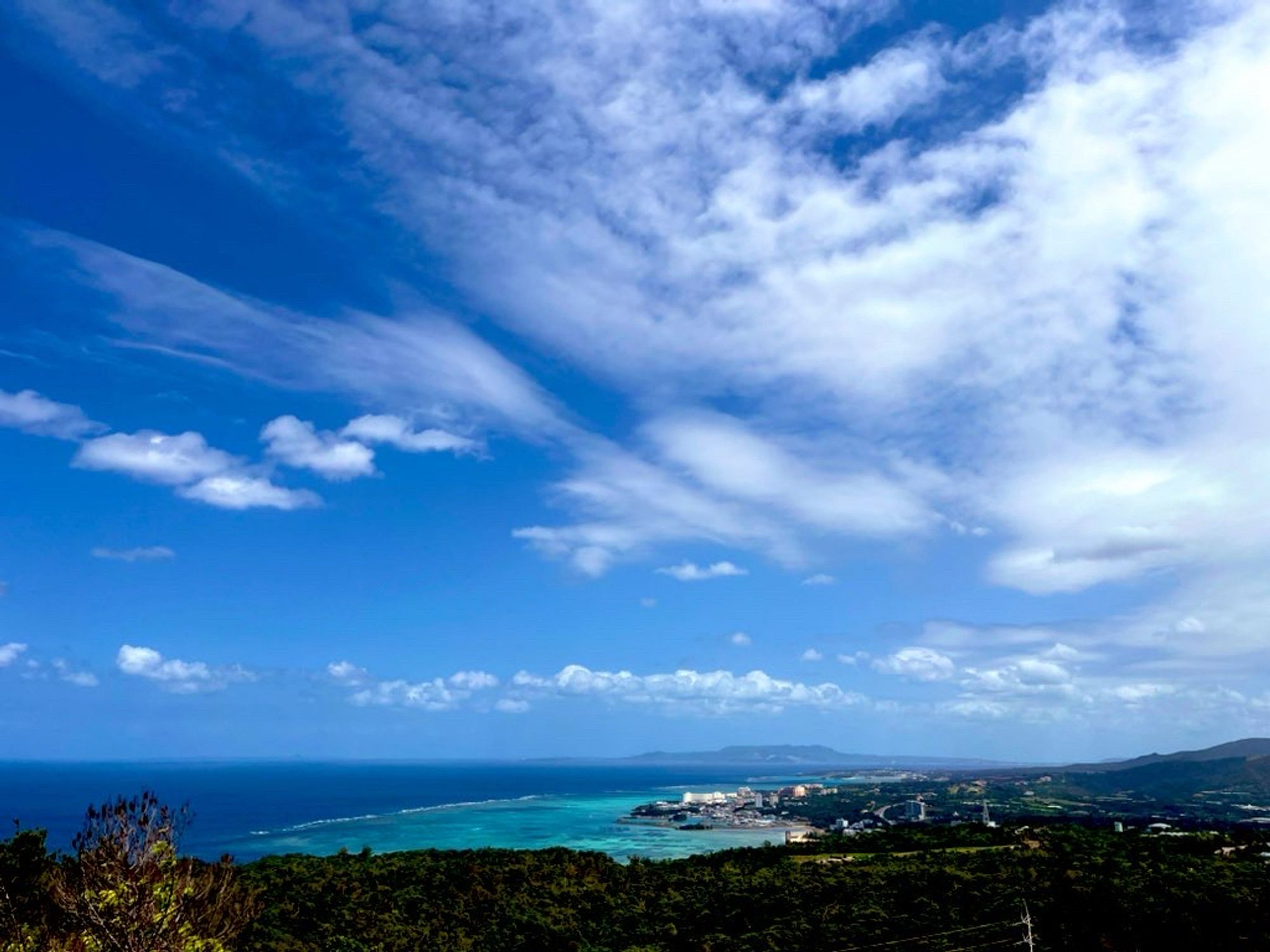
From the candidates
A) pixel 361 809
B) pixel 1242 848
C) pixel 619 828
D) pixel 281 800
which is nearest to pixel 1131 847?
pixel 1242 848

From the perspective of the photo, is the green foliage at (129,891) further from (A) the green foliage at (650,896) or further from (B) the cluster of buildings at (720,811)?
(B) the cluster of buildings at (720,811)

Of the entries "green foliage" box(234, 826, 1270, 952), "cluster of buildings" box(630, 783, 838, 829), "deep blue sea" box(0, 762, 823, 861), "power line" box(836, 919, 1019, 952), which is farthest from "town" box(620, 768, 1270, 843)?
"power line" box(836, 919, 1019, 952)

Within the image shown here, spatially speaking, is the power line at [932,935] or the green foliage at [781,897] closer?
the green foliage at [781,897]

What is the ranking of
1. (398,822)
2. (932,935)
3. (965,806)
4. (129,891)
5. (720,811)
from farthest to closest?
1. (720,811)
2. (965,806)
3. (398,822)
4. (932,935)
5. (129,891)

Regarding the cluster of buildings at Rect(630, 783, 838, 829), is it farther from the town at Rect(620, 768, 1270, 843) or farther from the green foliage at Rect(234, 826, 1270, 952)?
the green foliage at Rect(234, 826, 1270, 952)

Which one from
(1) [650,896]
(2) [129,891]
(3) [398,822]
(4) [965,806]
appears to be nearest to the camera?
(2) [129,891]

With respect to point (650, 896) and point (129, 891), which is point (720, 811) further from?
point (129, 891)

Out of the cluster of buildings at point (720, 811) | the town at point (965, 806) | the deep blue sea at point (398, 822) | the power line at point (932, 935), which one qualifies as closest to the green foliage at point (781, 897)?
the power line at point (932, 935)

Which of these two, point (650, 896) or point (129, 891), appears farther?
point (650, 896)

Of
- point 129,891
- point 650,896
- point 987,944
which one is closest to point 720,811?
point 650,896
